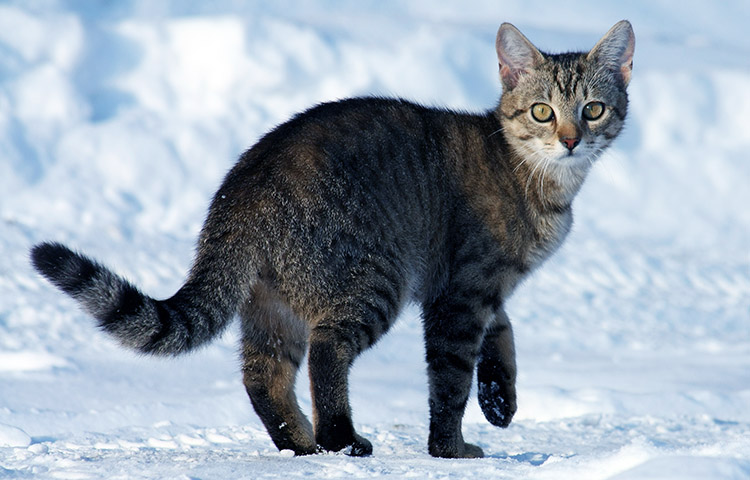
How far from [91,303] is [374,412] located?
6.53 ft

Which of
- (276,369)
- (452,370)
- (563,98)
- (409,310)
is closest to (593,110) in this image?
(563,98)

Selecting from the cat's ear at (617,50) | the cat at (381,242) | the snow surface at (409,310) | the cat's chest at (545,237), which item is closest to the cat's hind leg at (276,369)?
the cat at (381,242)

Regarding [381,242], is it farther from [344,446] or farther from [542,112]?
[542,112]

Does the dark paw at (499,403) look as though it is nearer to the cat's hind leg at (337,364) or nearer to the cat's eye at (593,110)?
the cat's hind leg at (337,364)

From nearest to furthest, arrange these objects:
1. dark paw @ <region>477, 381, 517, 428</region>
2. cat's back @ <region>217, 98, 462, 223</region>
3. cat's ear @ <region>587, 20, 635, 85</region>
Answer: cat's back @ <region>217, 98, 462, 223</region>, dark paw @ <region>477, 381, 517, 428</region>, cat's ear @ <region>587, 20, 635, 85</region>

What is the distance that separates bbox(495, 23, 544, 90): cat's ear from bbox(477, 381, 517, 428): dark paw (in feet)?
4.50

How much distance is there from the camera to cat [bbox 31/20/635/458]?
3.39 m

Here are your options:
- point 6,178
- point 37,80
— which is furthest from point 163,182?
point 37,80

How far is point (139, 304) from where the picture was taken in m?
3.12

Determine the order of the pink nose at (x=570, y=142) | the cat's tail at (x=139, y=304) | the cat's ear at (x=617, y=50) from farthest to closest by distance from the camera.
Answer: the cat's ear at (x=617, y=50), the pink nose at (x=570, y=142), the cat's tail at (x=139, y=304)

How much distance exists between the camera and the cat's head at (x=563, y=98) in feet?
13.4

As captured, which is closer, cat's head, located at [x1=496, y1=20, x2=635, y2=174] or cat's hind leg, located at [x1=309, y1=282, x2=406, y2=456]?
cat's hind leg, located at [x1=309, y1=282, x2=406, y2=456]

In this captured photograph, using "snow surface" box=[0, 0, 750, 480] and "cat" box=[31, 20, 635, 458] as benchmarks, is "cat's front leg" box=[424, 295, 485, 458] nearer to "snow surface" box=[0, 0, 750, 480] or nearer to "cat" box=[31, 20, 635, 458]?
"cat" box=[31, 20, 635, 458]

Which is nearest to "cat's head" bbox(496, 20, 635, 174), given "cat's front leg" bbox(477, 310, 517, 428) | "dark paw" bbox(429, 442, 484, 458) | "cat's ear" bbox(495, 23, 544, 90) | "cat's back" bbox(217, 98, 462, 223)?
"cat's ear" bbox(495, 23, 544, 90)
